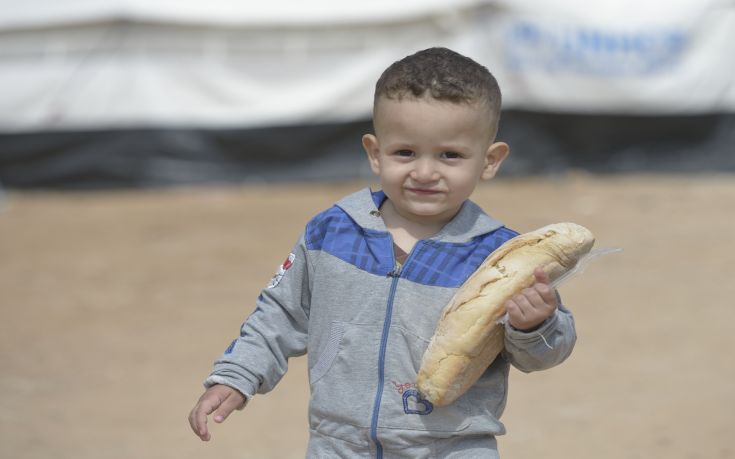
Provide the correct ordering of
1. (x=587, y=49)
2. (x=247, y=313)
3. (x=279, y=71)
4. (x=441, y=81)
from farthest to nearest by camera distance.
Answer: (x=279, y=71) → (x=587, y=49) → (x=247, y=313) → (x=441, y=81)

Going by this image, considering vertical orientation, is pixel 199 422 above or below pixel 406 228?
below

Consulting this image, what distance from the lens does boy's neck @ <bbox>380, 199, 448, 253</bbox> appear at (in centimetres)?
292

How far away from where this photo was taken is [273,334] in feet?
9.75

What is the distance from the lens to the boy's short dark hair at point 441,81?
9.14 feet

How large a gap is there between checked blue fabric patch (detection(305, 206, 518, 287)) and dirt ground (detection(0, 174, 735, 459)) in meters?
2.26

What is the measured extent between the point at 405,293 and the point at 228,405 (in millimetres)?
477

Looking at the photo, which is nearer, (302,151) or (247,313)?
(247,313)

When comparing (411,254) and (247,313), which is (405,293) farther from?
(247,313)

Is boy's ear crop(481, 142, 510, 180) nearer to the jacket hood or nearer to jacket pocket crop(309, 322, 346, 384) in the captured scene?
the jacket hood

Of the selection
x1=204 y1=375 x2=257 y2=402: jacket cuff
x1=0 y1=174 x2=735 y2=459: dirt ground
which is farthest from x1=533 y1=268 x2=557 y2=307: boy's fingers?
x1=0 y1=174 x2=735 y2=459: dirt ground

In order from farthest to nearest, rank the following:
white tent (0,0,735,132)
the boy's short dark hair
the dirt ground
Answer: white tent (0,0,735,132), the dirt ground, the boy's short dark hair

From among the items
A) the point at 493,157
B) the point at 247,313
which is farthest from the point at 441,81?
the point at 247,313

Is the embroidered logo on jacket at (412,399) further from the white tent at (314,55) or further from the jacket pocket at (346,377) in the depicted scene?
the white tent at (314,55)

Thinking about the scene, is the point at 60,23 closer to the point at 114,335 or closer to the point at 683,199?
the point at 114,335
